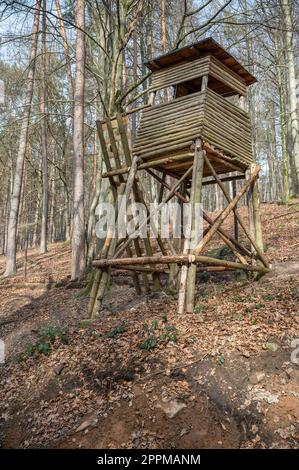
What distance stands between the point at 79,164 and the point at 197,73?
5962 millimetres

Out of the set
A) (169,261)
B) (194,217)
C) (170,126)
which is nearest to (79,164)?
(170,126)

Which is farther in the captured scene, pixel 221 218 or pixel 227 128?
pixel 227 128

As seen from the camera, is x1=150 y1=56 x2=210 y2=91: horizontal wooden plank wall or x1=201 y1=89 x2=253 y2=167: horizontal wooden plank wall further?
x1=150 y1=56 x2=210 y2=91: horizontal wooden plank wall

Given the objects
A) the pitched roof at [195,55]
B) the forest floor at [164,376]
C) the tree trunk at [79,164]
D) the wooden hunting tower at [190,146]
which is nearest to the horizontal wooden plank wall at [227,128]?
the wooden hunting tower at [190,146]

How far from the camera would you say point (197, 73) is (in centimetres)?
849

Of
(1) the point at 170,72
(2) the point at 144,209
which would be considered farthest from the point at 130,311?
(1) the point at 170,72

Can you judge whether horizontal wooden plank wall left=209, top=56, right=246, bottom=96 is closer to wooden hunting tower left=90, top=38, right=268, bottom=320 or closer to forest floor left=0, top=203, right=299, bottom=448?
wooden hunting tower left=90, top=38, right=268, bottom=320

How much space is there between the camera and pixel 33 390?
19.1 feet

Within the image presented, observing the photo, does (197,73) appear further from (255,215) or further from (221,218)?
(255,215)

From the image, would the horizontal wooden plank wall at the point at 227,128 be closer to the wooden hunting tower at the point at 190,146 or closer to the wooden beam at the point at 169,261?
the wooden hunting tower at the point at 190,146

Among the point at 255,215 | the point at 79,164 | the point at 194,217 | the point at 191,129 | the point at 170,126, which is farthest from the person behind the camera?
the point at 79,164

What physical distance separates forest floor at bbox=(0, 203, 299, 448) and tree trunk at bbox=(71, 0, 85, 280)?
3.99 metres

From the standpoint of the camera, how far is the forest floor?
165 inches

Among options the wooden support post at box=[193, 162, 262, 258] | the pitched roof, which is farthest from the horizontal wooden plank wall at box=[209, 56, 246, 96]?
the wooden support post at box=[193, 162, 262, 258]
